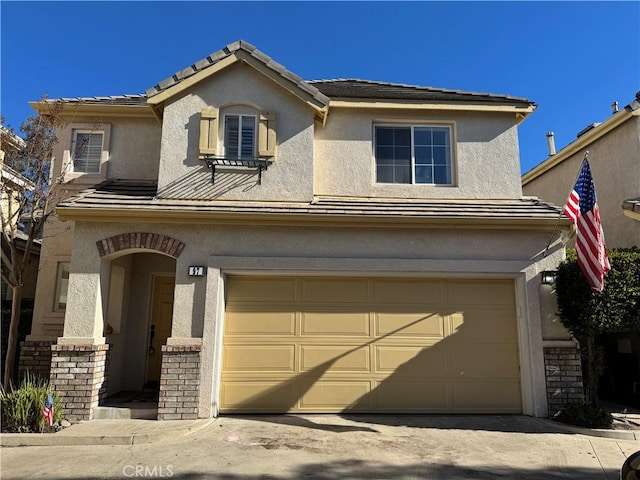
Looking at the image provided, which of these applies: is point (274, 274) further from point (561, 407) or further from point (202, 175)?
point (561, 407)

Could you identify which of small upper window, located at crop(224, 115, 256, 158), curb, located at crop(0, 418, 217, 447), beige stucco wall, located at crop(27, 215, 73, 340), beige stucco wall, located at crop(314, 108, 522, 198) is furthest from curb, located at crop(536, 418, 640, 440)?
beige stucco wall, located at crop(27, 215, 73, 340)

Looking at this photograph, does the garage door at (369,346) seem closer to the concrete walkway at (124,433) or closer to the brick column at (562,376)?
the brick column at (562,376)

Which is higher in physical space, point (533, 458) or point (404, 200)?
point (404, 200)

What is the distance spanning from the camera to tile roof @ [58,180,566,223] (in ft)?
26.1

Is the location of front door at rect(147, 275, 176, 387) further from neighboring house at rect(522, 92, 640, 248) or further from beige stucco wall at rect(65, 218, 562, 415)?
neighboring house at rect(522, 92, 640, 248)

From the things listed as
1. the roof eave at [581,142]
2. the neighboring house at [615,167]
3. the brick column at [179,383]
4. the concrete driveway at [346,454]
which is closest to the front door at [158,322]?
the brick column at [179,383]

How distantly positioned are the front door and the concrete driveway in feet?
8.51

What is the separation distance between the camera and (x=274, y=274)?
8281mm

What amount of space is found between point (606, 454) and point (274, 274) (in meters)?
5.46

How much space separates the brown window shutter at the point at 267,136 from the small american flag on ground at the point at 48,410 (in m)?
5.06

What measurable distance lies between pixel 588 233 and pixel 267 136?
558cm

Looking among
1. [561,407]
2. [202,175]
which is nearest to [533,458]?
[561,407]

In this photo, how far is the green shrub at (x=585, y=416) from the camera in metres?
7.31

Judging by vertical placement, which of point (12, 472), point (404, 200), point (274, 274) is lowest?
point (12, 472)
